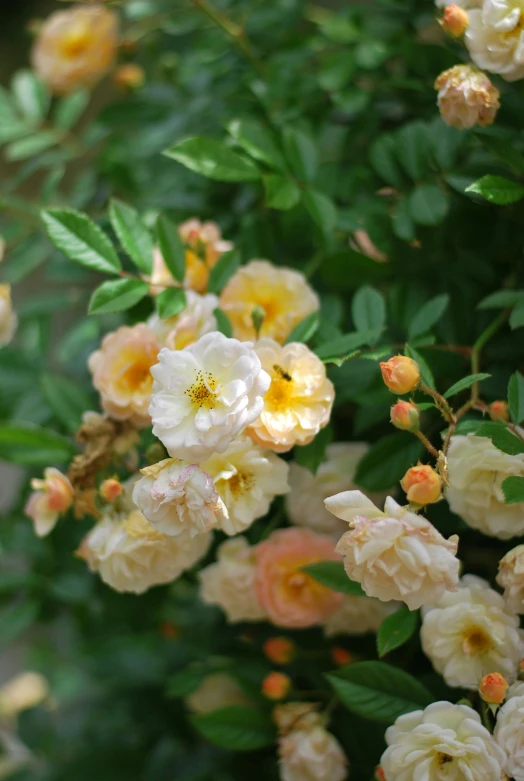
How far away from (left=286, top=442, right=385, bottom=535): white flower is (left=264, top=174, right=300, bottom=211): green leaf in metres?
0.20

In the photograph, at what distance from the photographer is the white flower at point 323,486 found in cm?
59

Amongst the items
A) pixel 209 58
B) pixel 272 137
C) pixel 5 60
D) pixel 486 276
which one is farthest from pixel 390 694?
pixel 5 60

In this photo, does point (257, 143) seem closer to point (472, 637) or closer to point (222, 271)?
point (222, 271)

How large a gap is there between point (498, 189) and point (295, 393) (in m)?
0.20

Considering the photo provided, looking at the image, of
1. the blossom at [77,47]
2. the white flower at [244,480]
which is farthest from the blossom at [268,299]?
the blossom at [77,47]

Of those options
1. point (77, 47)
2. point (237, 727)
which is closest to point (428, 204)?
point (237, 727)

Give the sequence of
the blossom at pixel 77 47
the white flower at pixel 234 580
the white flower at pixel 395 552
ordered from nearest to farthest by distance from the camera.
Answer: the white flower at pixel 395 552, the white flower at pixel 234 580, the blossom at pixel 77 47

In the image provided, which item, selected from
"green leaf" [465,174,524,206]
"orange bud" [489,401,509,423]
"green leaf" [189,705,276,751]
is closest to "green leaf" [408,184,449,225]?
"green leaf" [465,174,524,206]

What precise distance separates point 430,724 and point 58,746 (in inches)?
28.0

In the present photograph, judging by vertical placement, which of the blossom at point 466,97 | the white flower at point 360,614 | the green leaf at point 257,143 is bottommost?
the white flower at point 360,614

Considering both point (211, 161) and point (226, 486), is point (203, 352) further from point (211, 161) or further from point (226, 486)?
point (211, 161)

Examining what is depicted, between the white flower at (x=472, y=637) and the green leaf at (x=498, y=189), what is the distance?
260 millimetres

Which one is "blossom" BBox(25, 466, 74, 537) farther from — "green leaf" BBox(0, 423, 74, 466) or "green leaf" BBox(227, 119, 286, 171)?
"green leaf" BBox(227, 119, 286, 171)

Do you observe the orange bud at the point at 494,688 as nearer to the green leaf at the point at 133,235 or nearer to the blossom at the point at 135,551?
the blossom at the point at 135,551
